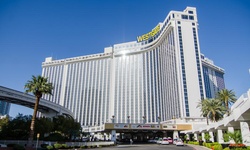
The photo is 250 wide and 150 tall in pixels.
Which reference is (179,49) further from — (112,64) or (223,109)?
(112,64)

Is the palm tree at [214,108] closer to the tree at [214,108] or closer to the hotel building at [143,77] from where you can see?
the tree at [214,108]

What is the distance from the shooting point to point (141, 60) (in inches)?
5979

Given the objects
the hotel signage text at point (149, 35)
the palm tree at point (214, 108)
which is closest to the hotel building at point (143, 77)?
the hotel signage text at point (149, 35)

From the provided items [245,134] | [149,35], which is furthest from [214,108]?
[149,35]

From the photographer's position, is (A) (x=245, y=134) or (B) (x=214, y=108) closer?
(A) (x=245, y=134)

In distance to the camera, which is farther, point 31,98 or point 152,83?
point 152,83

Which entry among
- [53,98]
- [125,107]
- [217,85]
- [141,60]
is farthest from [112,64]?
[217,85]

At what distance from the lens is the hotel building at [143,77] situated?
347 ft

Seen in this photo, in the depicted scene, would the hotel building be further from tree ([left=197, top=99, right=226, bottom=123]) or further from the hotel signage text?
tree ([left=197, top=99, right=226, bottom=123])

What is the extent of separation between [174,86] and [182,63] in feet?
42.0

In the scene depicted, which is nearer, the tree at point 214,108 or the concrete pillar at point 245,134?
the concrete pillar at point 245,134

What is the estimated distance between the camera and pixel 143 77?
479ft

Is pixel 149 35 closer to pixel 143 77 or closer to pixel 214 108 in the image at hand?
pixel 143 77

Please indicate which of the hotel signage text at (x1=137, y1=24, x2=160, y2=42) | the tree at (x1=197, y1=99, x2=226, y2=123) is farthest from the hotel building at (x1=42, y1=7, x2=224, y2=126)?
the tree at (x1=197, y1=99, x2=226, y2=123)
